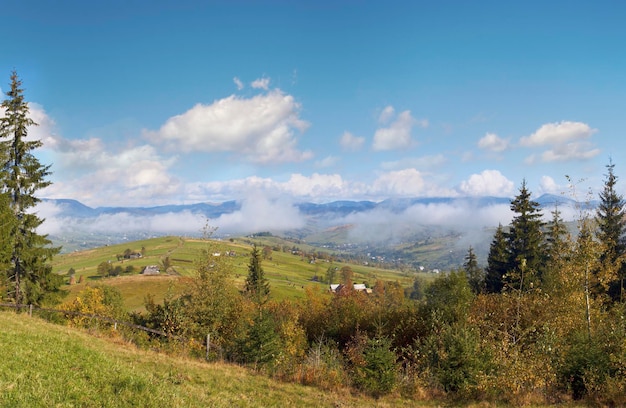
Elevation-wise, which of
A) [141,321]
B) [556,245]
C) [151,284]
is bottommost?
[151,284]

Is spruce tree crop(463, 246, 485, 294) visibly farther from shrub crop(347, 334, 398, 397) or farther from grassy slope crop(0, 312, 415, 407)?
grassy slope crop(0, 312, 415, 407)

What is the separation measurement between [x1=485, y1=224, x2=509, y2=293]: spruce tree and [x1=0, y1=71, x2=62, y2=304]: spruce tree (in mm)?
56494

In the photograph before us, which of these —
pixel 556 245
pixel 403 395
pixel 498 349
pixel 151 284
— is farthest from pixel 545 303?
pixel 151 284

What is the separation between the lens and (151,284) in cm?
12788

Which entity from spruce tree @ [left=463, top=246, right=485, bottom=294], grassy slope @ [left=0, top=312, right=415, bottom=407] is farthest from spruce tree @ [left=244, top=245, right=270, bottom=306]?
grassy slope @ [left=0, top=312, right=415, bottom=407]

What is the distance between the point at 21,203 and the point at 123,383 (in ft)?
109

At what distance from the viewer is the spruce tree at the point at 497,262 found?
52031 millimetres

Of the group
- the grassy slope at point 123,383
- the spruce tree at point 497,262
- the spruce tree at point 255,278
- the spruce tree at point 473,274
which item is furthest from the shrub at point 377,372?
the spruce tree at point 255,278

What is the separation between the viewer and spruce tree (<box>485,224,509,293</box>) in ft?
171

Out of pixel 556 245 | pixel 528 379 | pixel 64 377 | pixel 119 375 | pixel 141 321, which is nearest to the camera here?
pixel 64 377

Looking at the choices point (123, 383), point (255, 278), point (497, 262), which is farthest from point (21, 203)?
point (497, 262)

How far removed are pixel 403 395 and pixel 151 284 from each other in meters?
130

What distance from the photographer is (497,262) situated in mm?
53938

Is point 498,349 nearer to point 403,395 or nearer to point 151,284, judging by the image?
point 403,395
